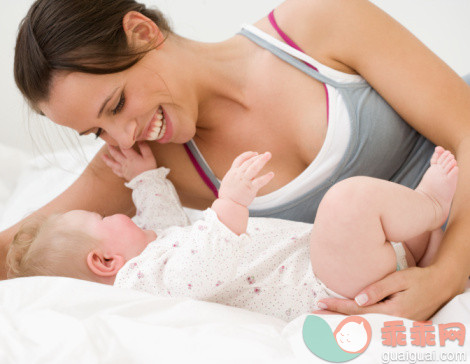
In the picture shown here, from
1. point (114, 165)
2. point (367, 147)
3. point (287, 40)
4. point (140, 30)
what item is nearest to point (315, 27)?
point (287, 40)

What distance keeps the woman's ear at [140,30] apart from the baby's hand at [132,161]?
306 mm

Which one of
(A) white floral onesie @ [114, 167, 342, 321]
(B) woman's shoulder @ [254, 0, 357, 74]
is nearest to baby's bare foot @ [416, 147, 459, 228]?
(A) white floral onesie @ [114, 167, 342, 321]

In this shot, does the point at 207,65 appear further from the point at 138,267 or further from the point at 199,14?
the point at 199,14

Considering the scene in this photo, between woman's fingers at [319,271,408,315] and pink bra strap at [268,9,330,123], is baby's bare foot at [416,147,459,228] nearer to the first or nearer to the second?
woman's fingers at [319,271,408,315]

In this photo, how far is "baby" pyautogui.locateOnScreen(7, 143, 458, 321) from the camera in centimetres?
89

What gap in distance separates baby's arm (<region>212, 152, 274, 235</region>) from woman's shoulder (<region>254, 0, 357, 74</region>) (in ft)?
1.47

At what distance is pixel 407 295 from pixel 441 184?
208mm

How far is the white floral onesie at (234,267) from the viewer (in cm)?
91

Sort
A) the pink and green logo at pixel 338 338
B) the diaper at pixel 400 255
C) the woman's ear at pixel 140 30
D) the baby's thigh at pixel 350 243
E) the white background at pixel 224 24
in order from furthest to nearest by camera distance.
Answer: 1. the white background at pixel 224 24
2. the woman's ear at pixel 140 30
3. the diaper at pixel 400 255
4. the baby's thigh at pixel 350 243
5. the pink and green logo at pixel 338 338

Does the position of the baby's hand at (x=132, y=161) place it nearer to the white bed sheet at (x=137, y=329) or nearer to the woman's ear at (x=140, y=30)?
the woman's ear at (x=140, y=30)

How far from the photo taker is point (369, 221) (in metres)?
0.87

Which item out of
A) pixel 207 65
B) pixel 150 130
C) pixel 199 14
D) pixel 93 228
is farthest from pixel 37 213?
pixel 199 14

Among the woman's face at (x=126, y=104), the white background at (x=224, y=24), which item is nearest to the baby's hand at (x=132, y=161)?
the woman's face at (x=126, y=104)

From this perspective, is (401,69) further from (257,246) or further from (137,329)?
(137,329)
